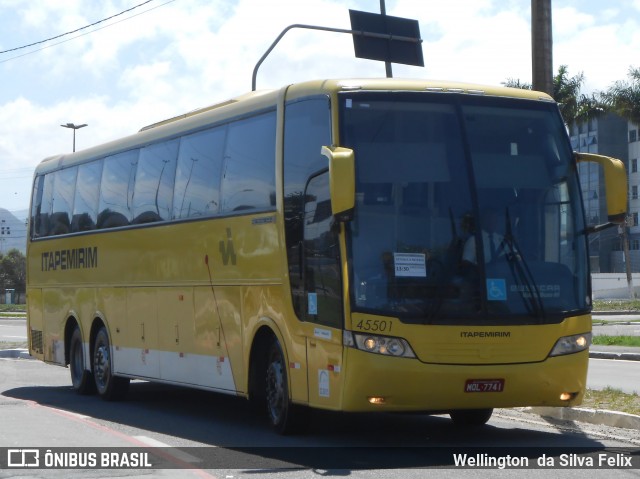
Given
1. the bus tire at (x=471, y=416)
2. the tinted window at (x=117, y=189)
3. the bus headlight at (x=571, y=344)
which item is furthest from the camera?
the tinted window at (x=117, y=189)

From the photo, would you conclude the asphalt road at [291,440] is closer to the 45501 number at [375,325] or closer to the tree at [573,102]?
the 45501 number at [375,325]

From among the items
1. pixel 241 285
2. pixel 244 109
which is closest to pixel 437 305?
pixel 241 285

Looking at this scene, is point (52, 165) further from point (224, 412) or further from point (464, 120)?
point (464, 120)

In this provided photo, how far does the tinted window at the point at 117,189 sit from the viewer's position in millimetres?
17359

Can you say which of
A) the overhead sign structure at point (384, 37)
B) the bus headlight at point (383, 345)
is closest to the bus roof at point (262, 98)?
the bus headlight at point (383, 345)

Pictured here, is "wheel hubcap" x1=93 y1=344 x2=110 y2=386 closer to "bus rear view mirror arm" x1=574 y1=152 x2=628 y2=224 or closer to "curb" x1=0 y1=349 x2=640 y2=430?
"curb" x1=0 y1=349 x2=640 y2=430

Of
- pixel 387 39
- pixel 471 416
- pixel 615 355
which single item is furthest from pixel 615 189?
pixel 615 355

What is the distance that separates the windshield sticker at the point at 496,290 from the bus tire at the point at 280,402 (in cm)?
239

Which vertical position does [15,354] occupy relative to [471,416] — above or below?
below

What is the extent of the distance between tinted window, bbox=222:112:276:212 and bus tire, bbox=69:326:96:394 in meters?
6.23

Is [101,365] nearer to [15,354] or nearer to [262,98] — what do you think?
[262,98]

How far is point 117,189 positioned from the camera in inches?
701

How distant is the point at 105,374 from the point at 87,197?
2893 mm

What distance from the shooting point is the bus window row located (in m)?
13.3
